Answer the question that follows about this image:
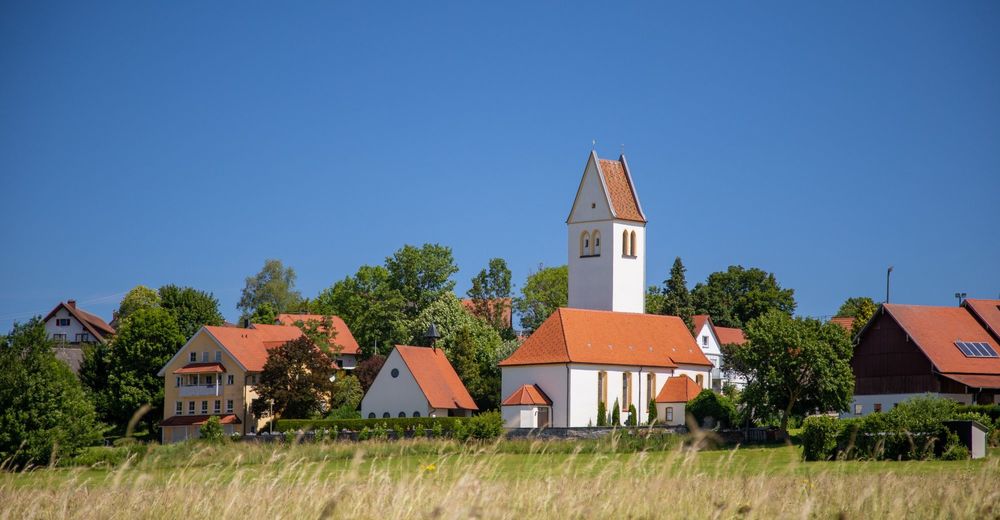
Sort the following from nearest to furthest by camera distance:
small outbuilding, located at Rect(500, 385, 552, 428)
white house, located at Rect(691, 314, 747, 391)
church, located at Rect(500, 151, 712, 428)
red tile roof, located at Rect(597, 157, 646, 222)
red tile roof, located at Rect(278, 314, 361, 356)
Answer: small outbuilding, located at Rect(500, 385, 552, 428), church, located at Rect(500, 151, 712, 428), red tile roof, located at Rect(597, 157, 646, 222), red tile roof, located at Rect(278, 314, 361, 356), white house, located at Rect(691, 314, 747, 391)

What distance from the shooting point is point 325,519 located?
31.3ft

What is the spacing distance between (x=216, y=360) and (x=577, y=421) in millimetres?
24603

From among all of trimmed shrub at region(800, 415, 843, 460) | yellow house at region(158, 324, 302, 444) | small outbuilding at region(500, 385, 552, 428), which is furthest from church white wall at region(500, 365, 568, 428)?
trimmed shrub at region(800, 415, 843, 460)

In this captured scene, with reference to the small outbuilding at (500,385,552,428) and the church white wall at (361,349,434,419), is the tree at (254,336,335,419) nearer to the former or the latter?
the church white wall at (361,349,434,419)

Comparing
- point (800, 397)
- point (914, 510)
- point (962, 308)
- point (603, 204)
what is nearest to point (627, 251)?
point (603, 204)

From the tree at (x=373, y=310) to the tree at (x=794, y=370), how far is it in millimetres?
40645

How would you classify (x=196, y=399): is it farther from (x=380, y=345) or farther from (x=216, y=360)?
(x=380, y=345)

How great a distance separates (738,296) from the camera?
11275 cm

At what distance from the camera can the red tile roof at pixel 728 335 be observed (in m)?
103

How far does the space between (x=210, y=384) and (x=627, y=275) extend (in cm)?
2640

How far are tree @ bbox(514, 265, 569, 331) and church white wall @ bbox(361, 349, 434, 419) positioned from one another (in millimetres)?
36217

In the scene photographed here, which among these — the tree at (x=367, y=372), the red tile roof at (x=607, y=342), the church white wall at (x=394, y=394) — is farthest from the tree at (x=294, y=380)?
the red tile roof at (x=607, y=342)

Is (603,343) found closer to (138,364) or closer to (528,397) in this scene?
(528,397)

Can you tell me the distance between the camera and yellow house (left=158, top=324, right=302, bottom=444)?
75.3 metres
